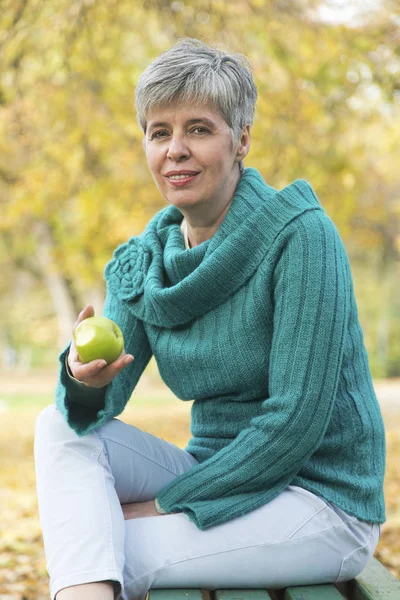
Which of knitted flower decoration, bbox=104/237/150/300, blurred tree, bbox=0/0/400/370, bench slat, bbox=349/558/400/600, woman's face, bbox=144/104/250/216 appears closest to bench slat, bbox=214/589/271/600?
bench slat, bbox=349/558/400/600

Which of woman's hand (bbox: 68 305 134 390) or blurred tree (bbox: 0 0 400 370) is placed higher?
blurred tree (bbox: 0 0 400 370)

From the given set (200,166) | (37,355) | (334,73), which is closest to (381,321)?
(37,355)

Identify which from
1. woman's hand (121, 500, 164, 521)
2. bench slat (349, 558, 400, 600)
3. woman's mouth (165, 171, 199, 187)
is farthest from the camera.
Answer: woman's mouth (165, 171, 199, 187)

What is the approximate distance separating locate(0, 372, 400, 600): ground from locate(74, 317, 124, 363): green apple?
83.4 inches

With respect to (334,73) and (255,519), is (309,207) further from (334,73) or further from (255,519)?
(334,73)

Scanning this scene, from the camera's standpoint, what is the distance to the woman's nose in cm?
224

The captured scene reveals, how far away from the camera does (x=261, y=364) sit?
2.21 m

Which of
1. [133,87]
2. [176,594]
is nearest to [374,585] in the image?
[176,594]

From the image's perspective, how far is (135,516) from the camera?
217cm

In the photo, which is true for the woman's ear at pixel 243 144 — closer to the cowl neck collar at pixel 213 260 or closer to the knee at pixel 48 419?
the cowl neck collar at pixel 213 260

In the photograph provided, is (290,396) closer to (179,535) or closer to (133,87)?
(179,535)

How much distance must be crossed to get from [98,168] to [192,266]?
654 cm

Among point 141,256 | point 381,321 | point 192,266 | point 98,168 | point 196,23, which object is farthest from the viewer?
point 381,321

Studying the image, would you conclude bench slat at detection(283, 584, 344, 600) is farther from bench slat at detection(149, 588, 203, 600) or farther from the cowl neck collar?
the cowl neck collar
